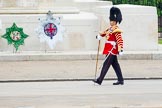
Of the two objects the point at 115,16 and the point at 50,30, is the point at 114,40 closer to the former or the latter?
the point at 115,16

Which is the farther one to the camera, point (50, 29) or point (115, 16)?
point (50, 29)

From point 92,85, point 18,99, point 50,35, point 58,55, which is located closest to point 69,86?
point 92,85

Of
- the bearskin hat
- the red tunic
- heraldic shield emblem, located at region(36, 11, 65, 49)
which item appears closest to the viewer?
the red tunic

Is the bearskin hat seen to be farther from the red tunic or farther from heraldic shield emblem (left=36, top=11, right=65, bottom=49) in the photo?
heraldic shield emblem (left=36, top=11, right=65, bottom=49)

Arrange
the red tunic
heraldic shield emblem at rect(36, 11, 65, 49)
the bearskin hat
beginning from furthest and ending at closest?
heraldic shield emblem at rect(36, 11, 65, 49), the bearskin hat, the red tunic

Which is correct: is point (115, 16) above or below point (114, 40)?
above

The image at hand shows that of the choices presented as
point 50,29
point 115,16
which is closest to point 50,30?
point 50,29

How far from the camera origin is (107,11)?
25.2 meters

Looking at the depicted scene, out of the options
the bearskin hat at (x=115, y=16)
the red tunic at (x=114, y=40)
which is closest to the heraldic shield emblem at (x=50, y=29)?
the bearskin hat at (x=115, y=16)

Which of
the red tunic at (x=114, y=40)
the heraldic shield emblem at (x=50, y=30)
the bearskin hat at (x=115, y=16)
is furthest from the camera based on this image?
the heraldic shield emblem at (x=50, y=30)

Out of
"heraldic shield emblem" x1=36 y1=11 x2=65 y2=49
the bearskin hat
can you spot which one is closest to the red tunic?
the bearskin hat

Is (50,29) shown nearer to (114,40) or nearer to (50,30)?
(50,30)

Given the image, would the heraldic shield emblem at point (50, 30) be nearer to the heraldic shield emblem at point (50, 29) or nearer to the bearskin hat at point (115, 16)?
the heraldic shield emblem at point (50, 29)

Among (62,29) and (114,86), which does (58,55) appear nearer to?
(62,29)
